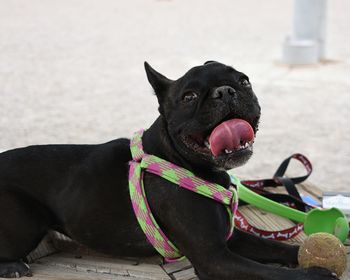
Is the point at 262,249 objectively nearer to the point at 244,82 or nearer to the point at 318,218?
the point at 318,218

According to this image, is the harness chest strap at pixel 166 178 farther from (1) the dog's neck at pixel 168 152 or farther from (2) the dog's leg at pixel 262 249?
(2) the dog's leg at pixel 262 249

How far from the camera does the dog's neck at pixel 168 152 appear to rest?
2.55 m

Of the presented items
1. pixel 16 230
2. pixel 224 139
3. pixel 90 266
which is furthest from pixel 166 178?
pixel 16 230

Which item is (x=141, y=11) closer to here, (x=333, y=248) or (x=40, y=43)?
(x=40, y=43)

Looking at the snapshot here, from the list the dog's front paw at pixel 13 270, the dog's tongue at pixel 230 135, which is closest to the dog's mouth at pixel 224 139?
the dog's tongue at pixel 230 135

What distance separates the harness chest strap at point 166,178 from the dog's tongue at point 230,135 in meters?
0.19

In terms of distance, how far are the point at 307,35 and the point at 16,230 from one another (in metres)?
7.20

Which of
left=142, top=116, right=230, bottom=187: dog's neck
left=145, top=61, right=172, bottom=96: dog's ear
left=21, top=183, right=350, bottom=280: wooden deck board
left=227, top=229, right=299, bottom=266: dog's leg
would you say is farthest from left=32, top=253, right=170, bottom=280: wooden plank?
left=145, top=61, right=172, bottom=96: dog's ear

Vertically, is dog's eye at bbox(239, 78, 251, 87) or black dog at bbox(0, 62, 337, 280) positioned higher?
dog's eye at bbox(239, 78, 251, 87)

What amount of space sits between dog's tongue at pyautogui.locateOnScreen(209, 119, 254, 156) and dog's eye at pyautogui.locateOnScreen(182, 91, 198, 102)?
6.4 inches

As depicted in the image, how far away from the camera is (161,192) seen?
253cm

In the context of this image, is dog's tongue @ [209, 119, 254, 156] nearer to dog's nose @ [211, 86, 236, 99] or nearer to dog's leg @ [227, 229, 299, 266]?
dog's nose @ [211, 86, 236, 99]

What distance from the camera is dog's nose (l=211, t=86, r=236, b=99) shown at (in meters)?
2.38

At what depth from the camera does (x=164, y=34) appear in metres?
11.2
